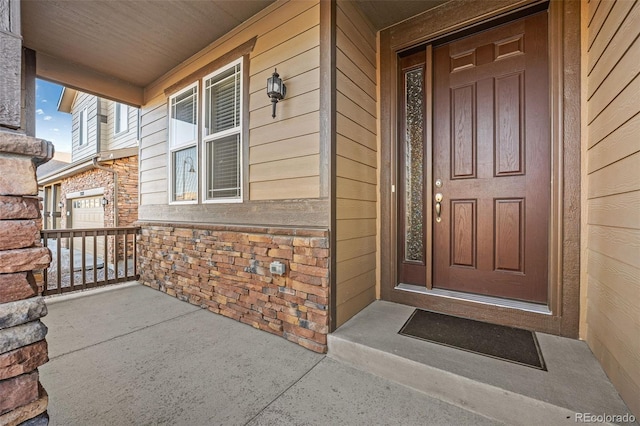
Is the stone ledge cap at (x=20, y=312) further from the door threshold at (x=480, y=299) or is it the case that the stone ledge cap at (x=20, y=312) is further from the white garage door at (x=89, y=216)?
the white garage door at (x=89, y=216)

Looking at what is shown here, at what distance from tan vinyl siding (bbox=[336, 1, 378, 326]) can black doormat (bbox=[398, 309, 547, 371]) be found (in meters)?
0.50

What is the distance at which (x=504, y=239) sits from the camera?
2195mm

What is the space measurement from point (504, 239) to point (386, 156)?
3.98ft

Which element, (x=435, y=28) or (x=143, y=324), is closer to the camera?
(x=435, y=28)

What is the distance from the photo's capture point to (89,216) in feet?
23.7

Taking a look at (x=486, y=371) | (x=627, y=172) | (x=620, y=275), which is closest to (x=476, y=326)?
(x=486, y=371)

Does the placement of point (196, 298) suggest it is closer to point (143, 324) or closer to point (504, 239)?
point (143, 324)

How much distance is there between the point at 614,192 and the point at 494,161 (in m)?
0.83

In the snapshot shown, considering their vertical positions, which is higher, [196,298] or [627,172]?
[627,172]

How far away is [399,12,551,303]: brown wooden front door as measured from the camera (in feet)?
6.80

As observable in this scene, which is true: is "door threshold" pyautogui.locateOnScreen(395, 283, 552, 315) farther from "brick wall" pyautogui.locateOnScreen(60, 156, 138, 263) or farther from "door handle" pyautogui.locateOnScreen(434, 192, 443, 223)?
"brick wall" pyautogui.locateOnScreen(60, 156, 138, 263)

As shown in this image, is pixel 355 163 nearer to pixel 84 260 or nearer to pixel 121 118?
pixel 84 260
